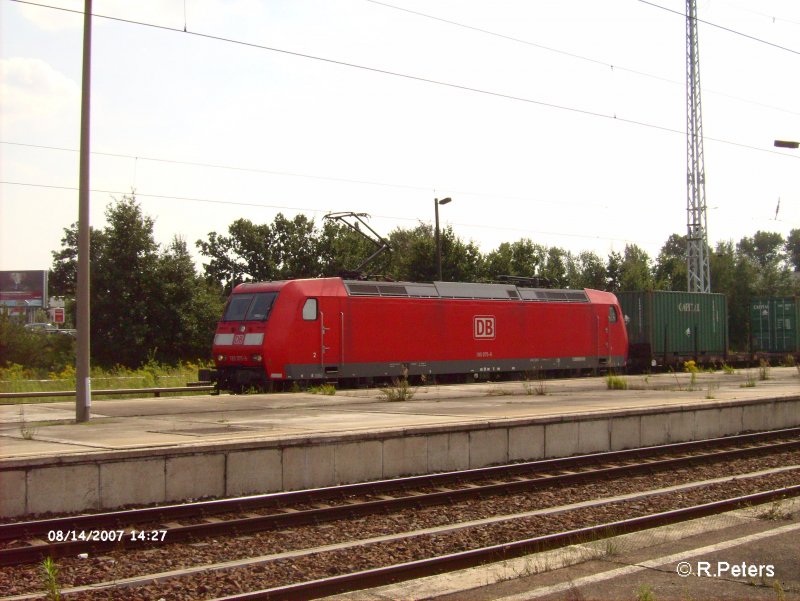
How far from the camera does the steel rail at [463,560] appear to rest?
242 inches

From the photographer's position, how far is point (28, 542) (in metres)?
7.60

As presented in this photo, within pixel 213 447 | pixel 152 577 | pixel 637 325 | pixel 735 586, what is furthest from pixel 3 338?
pixel 735 586

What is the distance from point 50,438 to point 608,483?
290 inches

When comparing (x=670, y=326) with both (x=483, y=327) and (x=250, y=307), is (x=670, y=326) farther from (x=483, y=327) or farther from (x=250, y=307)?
(x=250, y=307)

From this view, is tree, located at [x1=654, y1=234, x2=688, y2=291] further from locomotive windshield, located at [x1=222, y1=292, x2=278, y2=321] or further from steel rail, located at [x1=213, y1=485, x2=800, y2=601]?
steel rail, located at [x1=213, y1=485, x2=800, y2=601]

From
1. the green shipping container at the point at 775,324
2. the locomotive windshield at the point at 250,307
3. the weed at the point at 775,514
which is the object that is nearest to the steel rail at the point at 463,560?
the weed at the point at 775,514

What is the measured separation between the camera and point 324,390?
19703mm

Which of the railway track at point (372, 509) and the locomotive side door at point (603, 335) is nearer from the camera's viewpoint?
the railway track at point (372, 509)

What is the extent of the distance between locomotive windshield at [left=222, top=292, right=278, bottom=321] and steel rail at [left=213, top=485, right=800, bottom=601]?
41.6ft

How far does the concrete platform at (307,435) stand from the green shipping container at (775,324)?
62.1ft

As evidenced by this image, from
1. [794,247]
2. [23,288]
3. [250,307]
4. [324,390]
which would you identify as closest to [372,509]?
[324,390]

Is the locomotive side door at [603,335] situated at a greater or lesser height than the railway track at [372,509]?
greater

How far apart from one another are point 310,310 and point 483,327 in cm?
610

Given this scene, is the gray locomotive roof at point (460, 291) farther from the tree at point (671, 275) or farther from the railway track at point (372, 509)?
the tree at point (671, 275)
